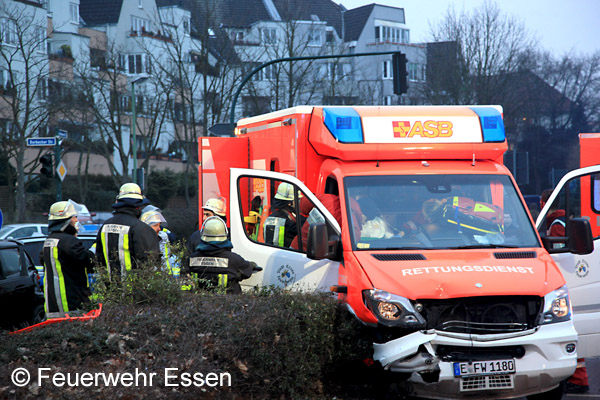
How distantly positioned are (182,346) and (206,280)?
1.67 meters

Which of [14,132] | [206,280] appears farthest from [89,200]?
[206,280]

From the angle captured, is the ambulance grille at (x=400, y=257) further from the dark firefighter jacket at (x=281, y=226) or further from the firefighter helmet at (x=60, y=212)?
the firefighter helmet at (x=60, y=212)

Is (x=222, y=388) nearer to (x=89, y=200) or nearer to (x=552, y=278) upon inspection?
(x=552, y=278)

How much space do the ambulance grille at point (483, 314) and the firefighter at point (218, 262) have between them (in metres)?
2.02

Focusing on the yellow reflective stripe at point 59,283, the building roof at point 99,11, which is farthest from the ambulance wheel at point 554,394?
the building roof at point 99,11

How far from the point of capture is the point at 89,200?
4531 cm

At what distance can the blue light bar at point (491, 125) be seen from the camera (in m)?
7.74

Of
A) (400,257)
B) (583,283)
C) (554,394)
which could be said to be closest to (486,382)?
(554,394)

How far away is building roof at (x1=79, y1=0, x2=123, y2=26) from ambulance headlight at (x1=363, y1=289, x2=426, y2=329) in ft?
174

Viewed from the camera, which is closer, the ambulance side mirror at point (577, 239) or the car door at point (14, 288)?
the ambulance side mirror at point (577, 239)

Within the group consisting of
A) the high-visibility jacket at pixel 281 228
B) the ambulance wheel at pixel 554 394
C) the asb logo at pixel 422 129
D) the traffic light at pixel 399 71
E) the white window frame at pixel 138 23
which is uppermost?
the white window frame at pixel 138 23

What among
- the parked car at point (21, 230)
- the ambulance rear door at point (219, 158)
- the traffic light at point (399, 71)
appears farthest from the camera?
the parked car at point (21, 230)

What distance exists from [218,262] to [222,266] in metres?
0.05

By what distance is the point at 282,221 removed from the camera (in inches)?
308
